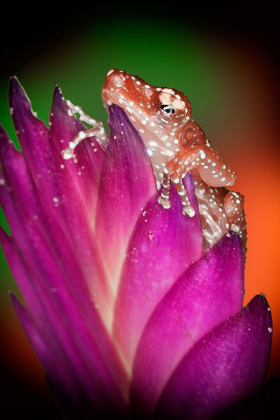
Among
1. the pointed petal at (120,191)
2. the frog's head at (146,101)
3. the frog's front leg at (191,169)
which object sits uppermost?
the frog's head at (146,101)

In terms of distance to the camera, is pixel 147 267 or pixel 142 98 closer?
pixel 147 267

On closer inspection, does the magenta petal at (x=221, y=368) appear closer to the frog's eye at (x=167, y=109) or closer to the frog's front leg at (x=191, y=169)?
the frog's front leg at (x=191, y=169)

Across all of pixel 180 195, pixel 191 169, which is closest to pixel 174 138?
pixel 191 169

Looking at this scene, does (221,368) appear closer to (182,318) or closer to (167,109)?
(182,318)

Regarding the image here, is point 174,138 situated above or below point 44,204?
above

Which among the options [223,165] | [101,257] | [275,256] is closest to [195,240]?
[101,257]

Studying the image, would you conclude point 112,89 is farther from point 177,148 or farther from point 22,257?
point 22,257

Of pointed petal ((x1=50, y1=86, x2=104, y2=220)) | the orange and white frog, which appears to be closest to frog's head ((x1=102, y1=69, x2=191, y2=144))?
the orange and white frog

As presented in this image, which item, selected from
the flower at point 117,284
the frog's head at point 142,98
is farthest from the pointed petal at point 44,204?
the frog's head at point 142,98
